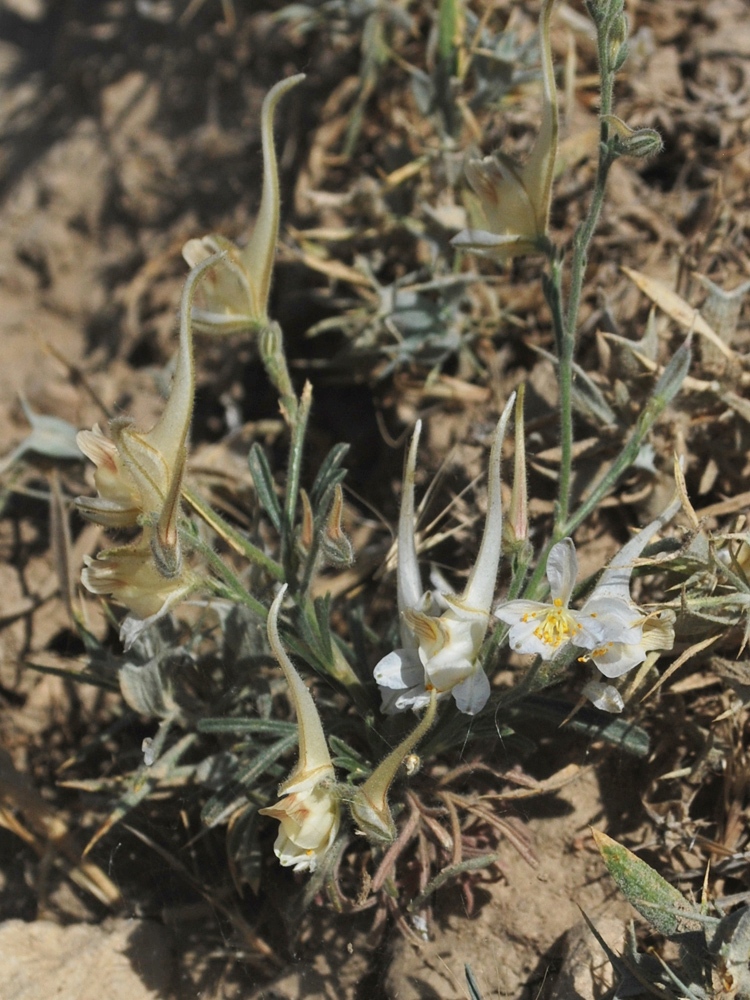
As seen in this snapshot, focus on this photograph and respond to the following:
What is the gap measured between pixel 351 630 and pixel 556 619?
0.64 meters

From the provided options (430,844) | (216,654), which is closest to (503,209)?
(216,654)

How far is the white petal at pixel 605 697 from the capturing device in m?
1.77

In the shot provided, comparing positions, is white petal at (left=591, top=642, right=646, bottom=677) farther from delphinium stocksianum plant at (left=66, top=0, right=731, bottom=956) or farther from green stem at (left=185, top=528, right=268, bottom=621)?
green stem at (left=185, top=528, right=268, bottom=621)

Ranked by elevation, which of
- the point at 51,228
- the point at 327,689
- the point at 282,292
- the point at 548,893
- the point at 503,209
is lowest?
the point at 548,893

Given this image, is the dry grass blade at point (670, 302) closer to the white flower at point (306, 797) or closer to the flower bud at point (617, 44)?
the flower bud at point (617, 44)

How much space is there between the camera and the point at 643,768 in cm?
216

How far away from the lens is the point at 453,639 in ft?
5.64

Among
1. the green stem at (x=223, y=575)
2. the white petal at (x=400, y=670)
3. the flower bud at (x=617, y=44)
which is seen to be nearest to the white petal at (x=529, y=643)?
the white petal at (x=400, y=670)

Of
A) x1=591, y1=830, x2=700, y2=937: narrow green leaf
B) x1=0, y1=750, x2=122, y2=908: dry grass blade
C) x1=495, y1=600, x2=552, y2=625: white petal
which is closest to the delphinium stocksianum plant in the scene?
x1=495, y1=600, x2=552, y2=625: white petal

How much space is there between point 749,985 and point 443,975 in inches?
Answer: 25.2

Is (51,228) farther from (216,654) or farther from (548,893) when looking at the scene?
(548,893)

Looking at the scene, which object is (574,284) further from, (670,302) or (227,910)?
(227,910)

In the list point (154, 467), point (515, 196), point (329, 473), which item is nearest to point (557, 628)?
point (329, 473)

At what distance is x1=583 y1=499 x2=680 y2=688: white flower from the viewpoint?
5.50ft
